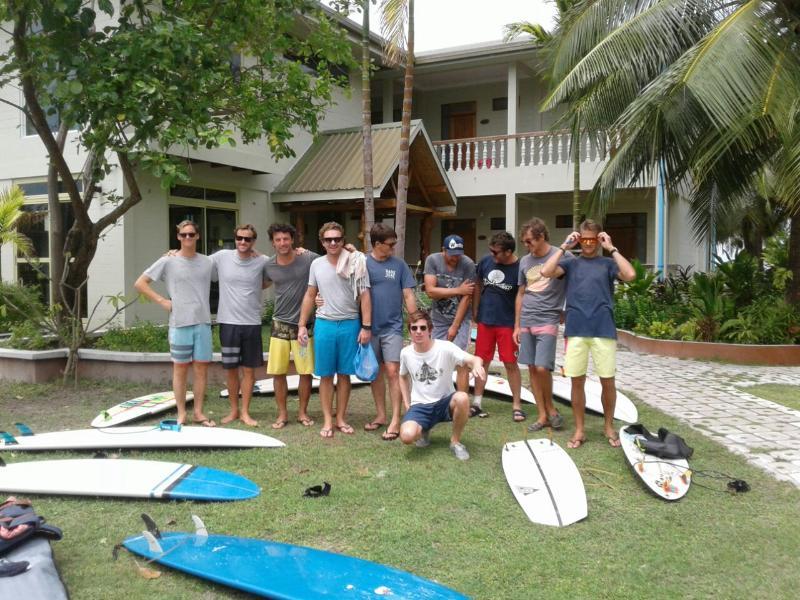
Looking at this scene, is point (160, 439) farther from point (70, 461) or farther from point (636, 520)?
point (636, 520)

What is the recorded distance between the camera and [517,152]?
16656mm

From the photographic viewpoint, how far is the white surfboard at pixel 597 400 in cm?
622

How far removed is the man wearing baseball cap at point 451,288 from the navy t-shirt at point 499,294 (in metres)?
0.16

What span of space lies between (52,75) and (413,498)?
5.12 metres

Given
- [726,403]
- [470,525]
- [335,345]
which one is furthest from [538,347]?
[726,403]

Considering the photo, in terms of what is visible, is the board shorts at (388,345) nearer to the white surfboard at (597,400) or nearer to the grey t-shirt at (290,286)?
the grey t-shirt at (290,286)

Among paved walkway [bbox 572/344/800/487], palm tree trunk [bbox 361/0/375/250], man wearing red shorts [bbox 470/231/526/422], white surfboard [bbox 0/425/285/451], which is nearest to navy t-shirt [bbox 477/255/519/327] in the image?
man wearing red shorts [bbox 470/231/526/422]

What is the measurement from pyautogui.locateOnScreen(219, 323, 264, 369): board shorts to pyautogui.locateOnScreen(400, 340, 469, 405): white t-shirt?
1.58m

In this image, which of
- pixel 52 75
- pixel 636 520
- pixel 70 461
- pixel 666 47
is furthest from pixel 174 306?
pixel 666 47

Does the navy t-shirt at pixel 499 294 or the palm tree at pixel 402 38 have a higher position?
the palm tree at pixel 402 38

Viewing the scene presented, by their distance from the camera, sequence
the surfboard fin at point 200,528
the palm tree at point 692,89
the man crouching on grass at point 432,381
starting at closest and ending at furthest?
the surfboard fin at point 200,528 < the man crouching on grass at point 432,381 < the palm tree at point 692,89

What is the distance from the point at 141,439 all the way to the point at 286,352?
1.37 meters

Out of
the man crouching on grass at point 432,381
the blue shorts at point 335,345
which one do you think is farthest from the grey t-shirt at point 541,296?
the blue shorts at point 335,345

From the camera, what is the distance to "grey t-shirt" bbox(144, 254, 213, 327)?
18.9 ft
